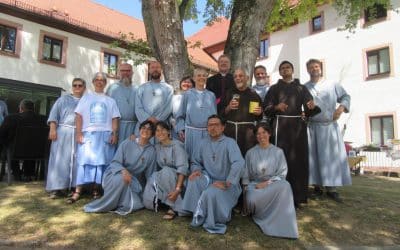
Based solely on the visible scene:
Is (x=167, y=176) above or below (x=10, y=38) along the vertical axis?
below

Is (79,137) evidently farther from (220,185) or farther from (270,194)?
(270,194)

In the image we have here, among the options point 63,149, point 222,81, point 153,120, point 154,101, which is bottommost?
point 63,149

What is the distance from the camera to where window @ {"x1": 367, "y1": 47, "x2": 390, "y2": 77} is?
18.6 metres

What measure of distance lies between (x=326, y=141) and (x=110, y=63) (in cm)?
1844

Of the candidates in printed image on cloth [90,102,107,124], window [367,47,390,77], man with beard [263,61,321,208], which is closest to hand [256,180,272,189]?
man with beard [263,61,321,208]

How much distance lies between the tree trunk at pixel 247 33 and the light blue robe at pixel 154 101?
1597mm

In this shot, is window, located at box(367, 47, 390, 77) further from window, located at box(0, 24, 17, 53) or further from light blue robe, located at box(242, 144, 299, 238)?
window, located at box(0, 24, 17, 53)

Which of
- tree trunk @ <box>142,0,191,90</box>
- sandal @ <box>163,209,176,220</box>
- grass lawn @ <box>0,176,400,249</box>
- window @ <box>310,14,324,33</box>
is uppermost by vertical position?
window @ <box>310,14,324,33</box>

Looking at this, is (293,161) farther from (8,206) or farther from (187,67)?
Result: (8,206)

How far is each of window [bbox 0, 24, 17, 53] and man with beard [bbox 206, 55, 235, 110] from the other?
1496 centimetres

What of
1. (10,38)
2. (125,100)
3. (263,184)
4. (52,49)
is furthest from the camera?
(52,49)

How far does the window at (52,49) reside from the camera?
19.5 meters

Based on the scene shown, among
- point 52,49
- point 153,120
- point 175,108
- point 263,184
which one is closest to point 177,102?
point 175,108

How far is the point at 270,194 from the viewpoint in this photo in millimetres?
4730
